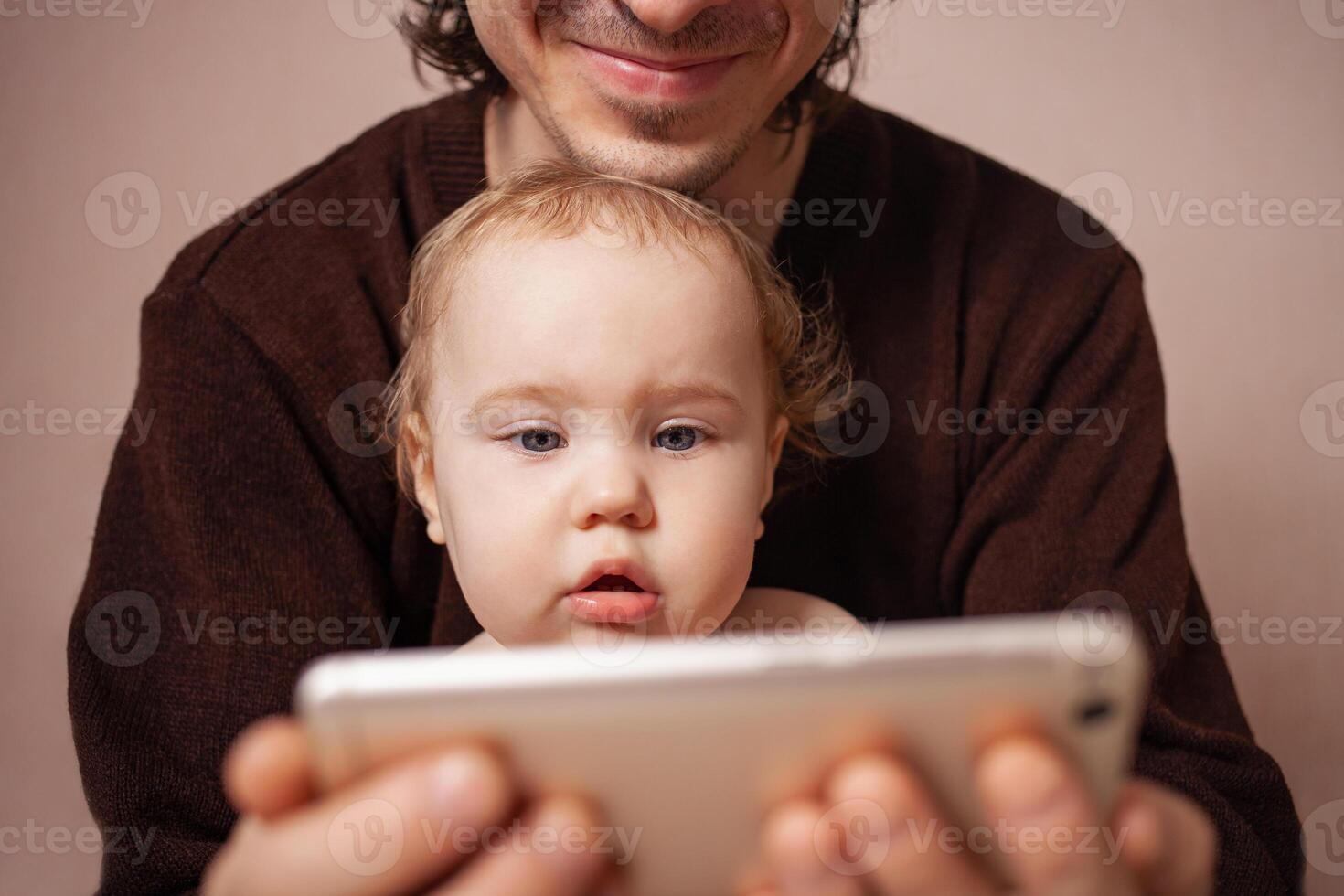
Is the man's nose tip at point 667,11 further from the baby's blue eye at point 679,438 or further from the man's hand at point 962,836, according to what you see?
the man's hand at point 962,836

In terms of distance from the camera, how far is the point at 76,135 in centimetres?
224

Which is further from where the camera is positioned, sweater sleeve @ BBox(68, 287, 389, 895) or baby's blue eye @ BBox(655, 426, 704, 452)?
sweater sleeve @ BBox(68, 287, 389, 895)

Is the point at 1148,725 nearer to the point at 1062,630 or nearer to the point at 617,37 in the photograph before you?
the point at 1062,630

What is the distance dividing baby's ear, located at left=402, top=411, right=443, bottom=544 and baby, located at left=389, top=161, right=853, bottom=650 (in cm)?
5

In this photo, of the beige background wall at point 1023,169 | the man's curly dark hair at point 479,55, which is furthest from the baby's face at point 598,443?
the beige background wall at point 1023,169

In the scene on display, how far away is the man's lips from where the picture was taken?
134 cm

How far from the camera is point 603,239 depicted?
115 centimetres

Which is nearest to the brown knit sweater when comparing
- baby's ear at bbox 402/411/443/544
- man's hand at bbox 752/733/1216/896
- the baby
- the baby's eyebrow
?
baby's ear at bbox 402/411/443/544

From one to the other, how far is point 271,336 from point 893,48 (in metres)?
1.44

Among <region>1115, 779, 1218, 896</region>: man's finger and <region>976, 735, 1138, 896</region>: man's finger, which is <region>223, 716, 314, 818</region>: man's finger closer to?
<region>976, 735, 1138, 896</region>: man's finger

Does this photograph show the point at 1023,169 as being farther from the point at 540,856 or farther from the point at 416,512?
the point at 540,856

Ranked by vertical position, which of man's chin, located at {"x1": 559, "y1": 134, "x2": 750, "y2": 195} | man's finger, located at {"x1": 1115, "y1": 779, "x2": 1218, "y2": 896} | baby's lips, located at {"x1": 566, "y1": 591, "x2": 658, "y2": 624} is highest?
man's chin, located at {"x1": 559, "y1": 134, "x2": 750, "y2": 195}

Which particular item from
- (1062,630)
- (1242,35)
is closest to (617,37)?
(1062,630)

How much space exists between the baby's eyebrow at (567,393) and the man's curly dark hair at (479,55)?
59 cm
